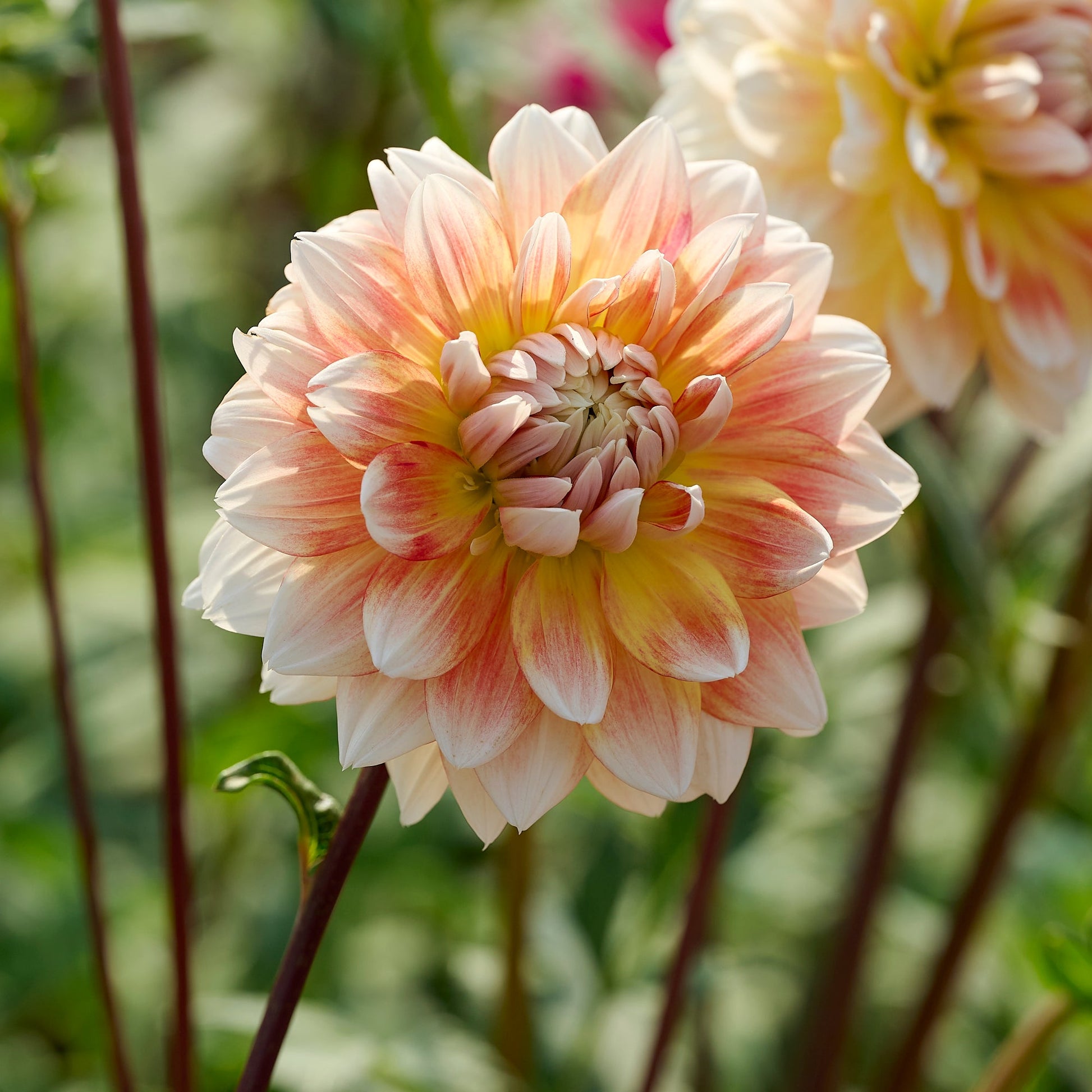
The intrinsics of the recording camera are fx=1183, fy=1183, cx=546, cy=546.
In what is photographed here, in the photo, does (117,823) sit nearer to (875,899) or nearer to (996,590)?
(875,899)

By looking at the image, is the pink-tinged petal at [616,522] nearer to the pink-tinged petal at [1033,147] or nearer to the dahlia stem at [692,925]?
the dahlia stem at [692,925]

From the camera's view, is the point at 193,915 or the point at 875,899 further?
the point at 193,915

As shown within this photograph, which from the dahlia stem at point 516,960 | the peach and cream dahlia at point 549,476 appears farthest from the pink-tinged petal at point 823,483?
the dahlia stem at point 516,960

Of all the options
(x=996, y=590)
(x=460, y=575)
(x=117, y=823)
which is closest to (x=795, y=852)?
(x=996, y=590)

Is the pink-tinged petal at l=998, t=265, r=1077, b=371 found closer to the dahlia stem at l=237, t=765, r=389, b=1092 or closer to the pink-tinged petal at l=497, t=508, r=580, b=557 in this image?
the pink-tinged petal at l=497, t=508, r=580, b=557

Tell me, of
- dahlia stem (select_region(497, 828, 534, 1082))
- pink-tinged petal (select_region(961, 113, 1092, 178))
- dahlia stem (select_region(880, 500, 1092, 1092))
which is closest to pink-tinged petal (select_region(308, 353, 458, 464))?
pink-tinged petal (select_region(961, 113, 1092, 178))

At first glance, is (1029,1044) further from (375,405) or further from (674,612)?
(375,405)
